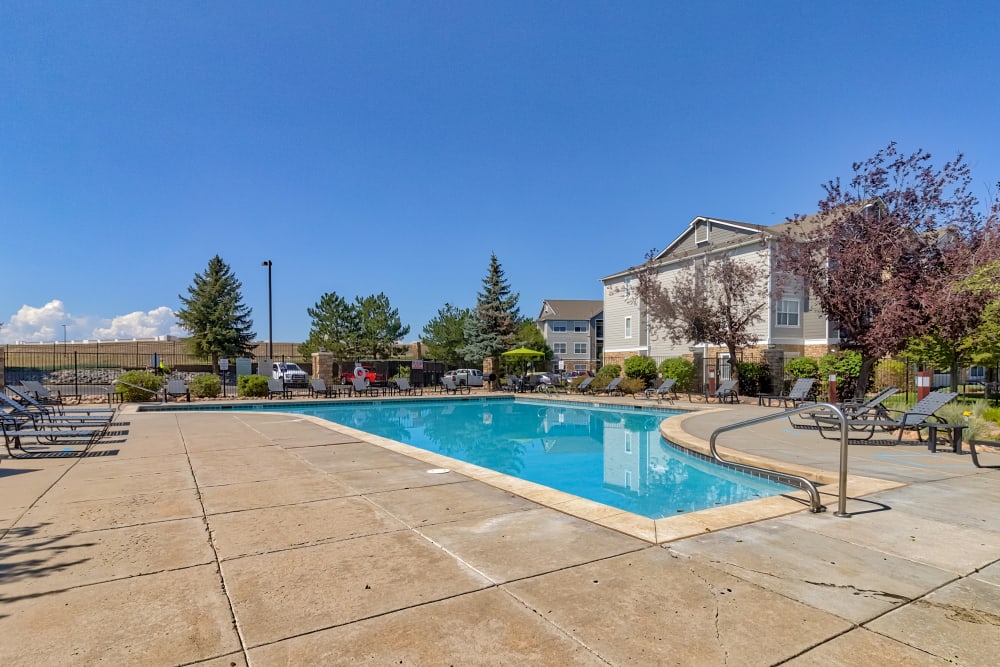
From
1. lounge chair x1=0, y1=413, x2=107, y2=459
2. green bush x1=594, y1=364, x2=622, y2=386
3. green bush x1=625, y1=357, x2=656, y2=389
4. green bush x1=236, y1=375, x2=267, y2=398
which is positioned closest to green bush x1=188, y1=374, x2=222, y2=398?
green bush x1=236, y1=375, x2=267, y2=398

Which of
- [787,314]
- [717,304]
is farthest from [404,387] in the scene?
[787,314]

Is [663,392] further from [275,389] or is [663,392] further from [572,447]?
[275,389]

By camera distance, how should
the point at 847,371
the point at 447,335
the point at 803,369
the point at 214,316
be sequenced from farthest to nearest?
the point at 447,335, the point at 214,316, the point at 803,369, the point at 847,371

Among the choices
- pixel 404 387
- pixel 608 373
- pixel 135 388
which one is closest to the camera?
pixel 135 388

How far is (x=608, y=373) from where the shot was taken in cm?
2719

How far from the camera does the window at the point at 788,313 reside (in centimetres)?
2392

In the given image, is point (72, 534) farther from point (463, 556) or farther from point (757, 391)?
point (757, 391)

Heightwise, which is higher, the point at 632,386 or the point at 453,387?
the point at 632,386

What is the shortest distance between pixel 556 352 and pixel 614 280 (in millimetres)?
24085

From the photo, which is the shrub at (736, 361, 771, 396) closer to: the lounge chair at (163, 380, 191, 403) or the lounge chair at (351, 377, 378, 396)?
the lounge chair at (351, 377, 378, 396)

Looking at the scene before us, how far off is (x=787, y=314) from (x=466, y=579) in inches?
976

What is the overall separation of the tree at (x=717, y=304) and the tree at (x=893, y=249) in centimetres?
610

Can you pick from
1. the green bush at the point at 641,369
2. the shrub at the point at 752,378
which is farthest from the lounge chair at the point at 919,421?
the green bush at the point at 641,369

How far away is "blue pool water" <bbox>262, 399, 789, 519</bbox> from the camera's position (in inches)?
297
